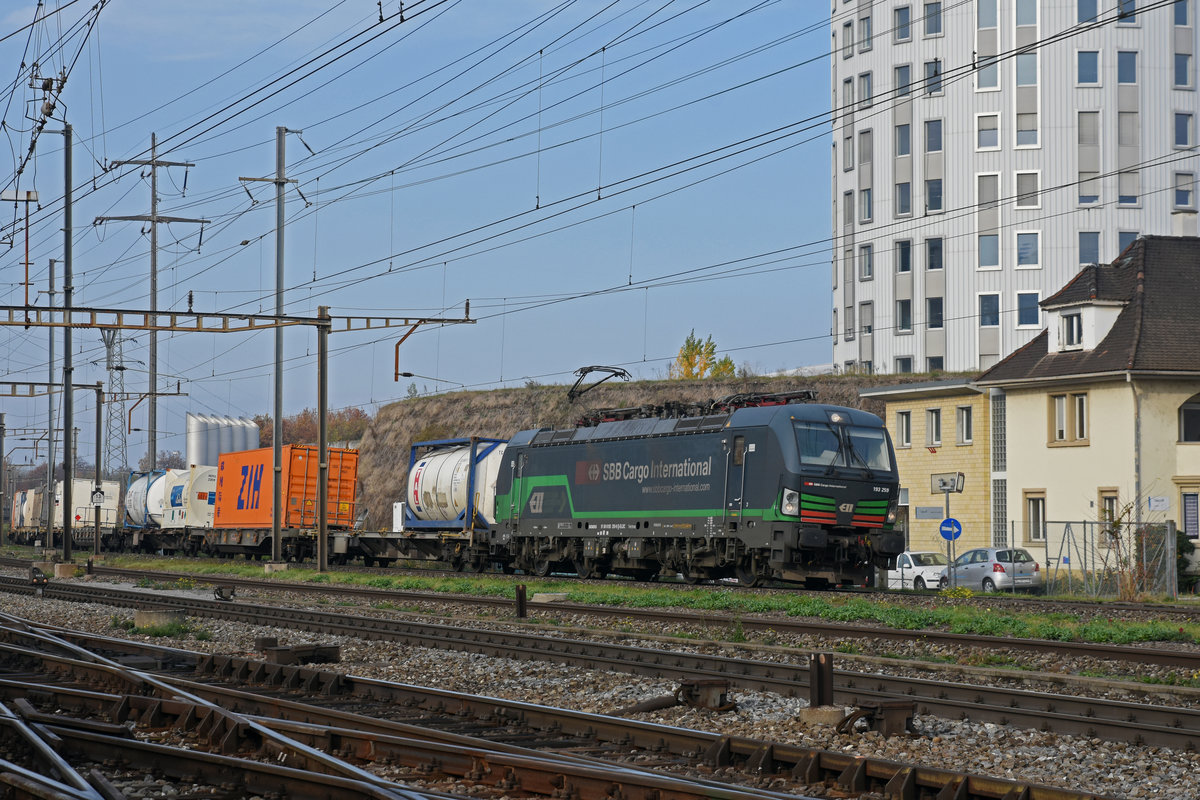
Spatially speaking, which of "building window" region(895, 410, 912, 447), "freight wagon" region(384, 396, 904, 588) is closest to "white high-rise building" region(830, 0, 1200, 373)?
"building window" region(895, 410, 912, 447)

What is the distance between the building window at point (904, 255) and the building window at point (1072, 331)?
2515cm

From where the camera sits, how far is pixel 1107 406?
39125mm

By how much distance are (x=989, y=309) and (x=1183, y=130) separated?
1295 cm

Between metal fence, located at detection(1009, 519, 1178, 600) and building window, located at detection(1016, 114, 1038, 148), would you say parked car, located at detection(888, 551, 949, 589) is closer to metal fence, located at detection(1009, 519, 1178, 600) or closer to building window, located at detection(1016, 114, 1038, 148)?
metal fence, located at detection(1009, 519, 1178, 600)

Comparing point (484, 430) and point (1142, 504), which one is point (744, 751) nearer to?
point (1142, 504)

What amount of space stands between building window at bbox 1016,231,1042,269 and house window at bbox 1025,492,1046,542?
2479cm

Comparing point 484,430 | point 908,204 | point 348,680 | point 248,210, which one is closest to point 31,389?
point 248,210

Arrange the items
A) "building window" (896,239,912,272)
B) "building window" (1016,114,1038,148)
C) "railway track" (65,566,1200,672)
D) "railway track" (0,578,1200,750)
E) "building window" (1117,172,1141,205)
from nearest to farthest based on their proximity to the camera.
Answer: "railway track" (0,578,1200,750)
"railway track" (65,566,1200,672)
"building window" (1016,114,1038,148)
"building window" (1117,172,1141,205)
"building window" (896,239,912,272)

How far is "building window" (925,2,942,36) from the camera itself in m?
66.6

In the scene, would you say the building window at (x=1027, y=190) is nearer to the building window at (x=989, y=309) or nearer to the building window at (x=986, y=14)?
the building window at (x=989, y=309)

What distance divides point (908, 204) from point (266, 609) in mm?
51380

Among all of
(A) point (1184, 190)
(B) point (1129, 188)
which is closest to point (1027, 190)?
(B) point (1129, 188)

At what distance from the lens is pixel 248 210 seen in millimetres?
42438

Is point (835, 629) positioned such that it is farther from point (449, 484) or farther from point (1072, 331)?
point (1072, 331)
